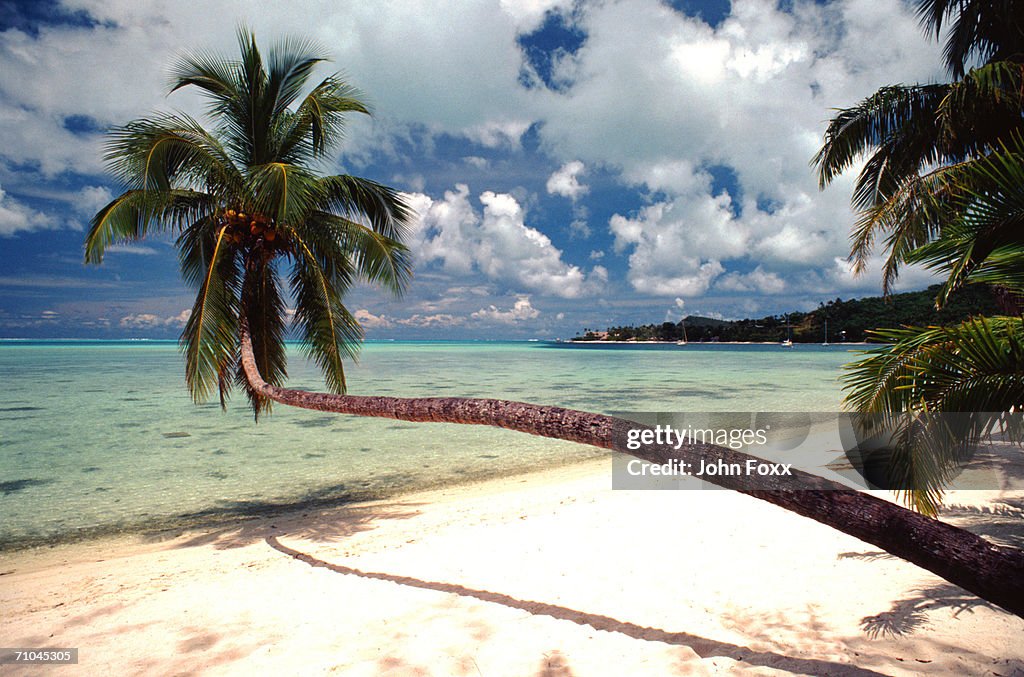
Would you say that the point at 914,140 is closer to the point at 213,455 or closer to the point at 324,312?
the point at 324,312

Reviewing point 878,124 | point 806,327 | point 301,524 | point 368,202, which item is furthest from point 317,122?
point 806,327

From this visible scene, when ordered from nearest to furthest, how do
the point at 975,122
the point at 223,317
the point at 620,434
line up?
the point at 620,434 → the point at 223,317 → the point at 975,122

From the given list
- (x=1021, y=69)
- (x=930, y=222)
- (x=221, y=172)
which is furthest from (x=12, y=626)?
(x=1021, y=69)

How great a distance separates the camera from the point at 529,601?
385 cm

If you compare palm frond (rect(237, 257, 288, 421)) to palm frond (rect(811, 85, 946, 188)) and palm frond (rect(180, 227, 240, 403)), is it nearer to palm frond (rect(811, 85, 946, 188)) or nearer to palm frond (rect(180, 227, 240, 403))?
palm frond (rect(180, 227, 240, 403))

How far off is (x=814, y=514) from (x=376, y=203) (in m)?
7.21

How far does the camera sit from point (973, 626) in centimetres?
300

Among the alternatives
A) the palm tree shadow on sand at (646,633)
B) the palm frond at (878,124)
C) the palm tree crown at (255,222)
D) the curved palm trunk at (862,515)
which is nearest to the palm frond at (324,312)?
the palm tree crown at (255,222)

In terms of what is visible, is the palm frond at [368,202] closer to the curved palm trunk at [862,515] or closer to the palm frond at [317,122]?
the palm frond at [317,122]

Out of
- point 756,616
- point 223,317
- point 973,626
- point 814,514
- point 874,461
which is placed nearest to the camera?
point 814,514

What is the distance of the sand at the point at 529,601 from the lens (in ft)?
9.73

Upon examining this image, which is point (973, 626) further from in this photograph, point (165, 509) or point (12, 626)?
point (165, 509)

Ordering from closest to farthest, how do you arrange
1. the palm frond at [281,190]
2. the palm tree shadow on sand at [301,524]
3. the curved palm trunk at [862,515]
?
the curved palm trunk at [862,515], the palm frond at [281,190], the palm tree shadow on sand at [301,524]

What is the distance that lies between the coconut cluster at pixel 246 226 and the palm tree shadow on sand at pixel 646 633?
15.0ft
